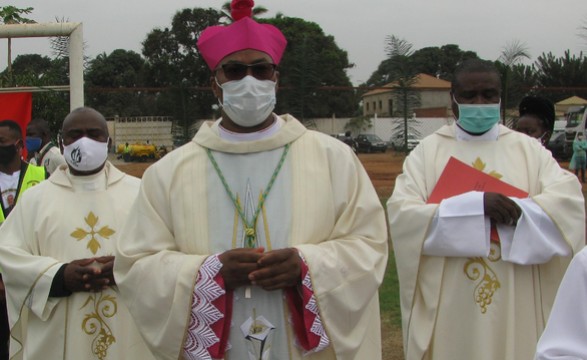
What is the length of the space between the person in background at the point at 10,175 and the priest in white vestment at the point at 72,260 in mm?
1249

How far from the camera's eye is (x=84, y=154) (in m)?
4.53

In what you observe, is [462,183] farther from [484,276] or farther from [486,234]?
[484,276]

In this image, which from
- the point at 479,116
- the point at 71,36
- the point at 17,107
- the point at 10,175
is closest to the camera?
the point at 479,116

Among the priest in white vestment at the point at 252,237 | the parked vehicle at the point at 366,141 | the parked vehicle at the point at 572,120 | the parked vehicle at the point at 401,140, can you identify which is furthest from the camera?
the parked vehicle at the point at 366,141

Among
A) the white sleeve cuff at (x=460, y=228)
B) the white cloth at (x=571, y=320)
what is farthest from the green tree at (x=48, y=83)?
the white cloth at (x=571, y=320)

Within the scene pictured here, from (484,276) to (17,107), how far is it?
18.2 feet

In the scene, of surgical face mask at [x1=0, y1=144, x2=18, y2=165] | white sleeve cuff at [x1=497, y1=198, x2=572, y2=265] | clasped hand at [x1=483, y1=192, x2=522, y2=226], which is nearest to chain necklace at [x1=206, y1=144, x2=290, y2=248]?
clasped hand at [x1=483, y1=192, x2=522, y2=226]

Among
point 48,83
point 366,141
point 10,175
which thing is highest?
point 48,83

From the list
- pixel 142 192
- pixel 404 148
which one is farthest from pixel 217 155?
pixel 404 148

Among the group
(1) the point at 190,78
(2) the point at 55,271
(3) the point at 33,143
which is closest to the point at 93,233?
(2) the point at 55,271

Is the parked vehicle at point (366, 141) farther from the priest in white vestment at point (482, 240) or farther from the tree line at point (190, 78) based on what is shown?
the priest in white vestment at point (482, 240)

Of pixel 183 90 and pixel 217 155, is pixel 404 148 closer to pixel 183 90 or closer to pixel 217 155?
pixel 183 90

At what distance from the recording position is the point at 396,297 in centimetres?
837

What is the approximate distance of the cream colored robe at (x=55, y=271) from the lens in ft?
14.1
